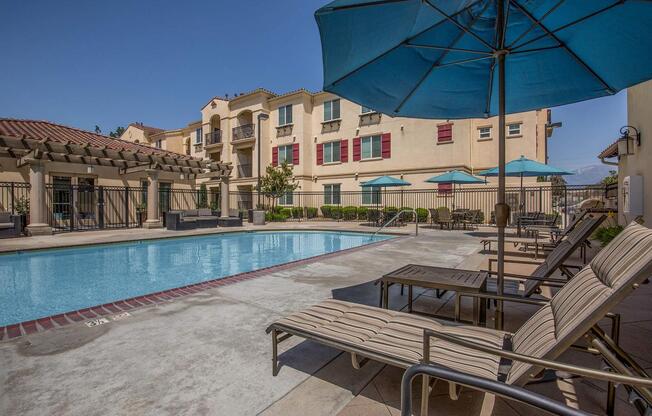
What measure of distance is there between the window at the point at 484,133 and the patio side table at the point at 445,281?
1606cm

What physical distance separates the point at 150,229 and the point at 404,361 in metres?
15.1

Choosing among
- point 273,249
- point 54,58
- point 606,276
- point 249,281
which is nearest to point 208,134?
point 54,58

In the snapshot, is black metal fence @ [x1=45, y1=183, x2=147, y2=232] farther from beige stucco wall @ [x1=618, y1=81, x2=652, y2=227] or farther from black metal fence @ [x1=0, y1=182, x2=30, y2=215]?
beige stucco wall @ [x1=618, y1=81, x2=652, y2=227]

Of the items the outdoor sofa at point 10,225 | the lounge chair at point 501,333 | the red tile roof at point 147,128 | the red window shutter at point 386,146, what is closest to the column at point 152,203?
the outdoor sofa at point 10,225

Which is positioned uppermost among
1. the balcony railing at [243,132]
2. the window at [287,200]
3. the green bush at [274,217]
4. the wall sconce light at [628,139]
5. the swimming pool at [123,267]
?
the balcony railing at [243,132]

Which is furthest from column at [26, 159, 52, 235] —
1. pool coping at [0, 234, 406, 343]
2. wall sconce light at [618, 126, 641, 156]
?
wall sconce light at [618, 126, 641, 156]

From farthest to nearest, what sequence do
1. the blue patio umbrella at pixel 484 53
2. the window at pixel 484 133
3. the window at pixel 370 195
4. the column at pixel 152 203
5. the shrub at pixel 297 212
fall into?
the shrub at pixel 297 212
the window at pixel 370 195
the window at pixel 484 133
the column at pixel 152 203
the blue patio umbrella at pixel 484 53

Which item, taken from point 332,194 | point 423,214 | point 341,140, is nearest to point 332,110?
point 341,140

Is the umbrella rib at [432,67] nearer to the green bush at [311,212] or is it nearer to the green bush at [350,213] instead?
the green bush at [350,213]

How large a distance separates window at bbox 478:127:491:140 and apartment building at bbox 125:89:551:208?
5 centimetres

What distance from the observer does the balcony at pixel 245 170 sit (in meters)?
25.6

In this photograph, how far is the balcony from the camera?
84.1 feet

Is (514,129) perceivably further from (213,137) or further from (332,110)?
(213,137)

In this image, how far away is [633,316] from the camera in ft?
10.4
